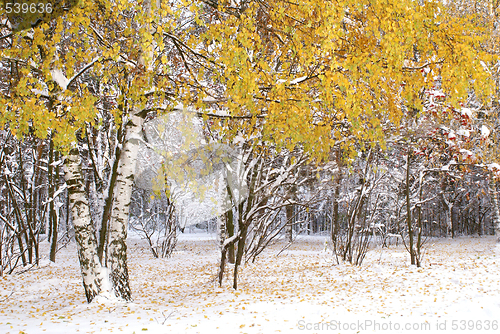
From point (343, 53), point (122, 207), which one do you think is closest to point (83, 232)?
point (122, 207)

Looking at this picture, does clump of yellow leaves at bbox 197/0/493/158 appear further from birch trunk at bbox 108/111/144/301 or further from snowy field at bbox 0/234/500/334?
snowy field at bbox 0/234/500/334

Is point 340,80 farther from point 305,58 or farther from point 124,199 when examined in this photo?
point 124,199

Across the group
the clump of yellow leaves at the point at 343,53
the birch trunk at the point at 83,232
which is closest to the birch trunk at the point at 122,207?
the birch trunk at the point at 83,232

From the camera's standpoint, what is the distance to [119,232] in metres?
5.58

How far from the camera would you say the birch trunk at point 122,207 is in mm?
5527

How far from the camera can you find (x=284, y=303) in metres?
5.56

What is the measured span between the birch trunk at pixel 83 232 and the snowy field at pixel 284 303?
29 cm

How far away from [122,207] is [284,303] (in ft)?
9.51

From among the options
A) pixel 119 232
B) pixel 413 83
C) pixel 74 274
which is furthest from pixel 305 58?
pixel 74 274

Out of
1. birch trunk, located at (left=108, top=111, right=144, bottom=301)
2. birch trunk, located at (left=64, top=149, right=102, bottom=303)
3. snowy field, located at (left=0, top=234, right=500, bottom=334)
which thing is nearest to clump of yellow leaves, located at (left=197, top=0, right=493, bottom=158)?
birch trunk, located at (left=108, top=111, right=144, bottom=301)

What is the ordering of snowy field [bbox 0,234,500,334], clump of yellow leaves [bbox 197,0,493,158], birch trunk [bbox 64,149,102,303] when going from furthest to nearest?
birch trunk [bbox 64,149,102,303]
snowy field [bbox 0,234,500,334]
clump of yellow leaves [bbox 197,0,493,158]

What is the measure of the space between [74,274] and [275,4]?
897 cm

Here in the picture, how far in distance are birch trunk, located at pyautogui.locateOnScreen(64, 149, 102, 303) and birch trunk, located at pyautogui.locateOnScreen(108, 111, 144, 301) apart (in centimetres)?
25

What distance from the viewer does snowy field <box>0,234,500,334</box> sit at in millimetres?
4320
